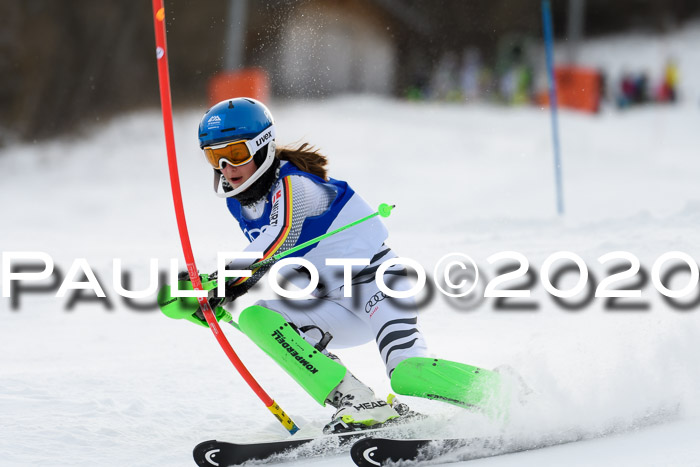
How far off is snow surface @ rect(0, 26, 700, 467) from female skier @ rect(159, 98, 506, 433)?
0.24m

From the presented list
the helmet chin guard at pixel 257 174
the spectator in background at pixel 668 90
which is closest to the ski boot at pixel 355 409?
the helmet chin guard at pixel 257 174

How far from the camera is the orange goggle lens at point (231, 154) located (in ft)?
12.0

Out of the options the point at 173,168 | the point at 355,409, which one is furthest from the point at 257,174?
the point at 355,409

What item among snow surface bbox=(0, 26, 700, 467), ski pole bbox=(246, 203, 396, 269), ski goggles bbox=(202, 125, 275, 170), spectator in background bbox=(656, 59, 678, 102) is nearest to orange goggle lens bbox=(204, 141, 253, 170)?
ski goggles bbox=(202, 125, 275, 170)

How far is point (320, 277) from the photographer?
12.6 ft

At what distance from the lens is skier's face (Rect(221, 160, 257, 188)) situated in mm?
3666

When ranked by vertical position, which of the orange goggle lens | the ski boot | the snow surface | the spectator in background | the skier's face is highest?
the orange goggle lens

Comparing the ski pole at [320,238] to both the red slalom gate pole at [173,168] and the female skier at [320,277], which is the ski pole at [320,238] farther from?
the red slalom gate pole at [173,168]

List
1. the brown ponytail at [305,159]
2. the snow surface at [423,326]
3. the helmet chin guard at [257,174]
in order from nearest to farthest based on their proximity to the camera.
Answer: the snow surface at [423,326], the helmet chin guard at [257,174], the brown ponytail at [305,159]

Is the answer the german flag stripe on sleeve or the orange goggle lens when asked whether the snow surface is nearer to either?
the german flag stripe on sleeve

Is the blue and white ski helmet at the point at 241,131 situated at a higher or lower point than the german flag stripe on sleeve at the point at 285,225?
higher

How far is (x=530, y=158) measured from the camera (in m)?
15.9

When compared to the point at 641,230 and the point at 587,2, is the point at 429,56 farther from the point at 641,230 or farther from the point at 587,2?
the point at 641,230

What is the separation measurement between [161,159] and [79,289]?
9.93 metres
